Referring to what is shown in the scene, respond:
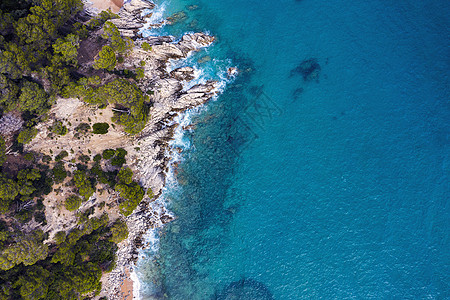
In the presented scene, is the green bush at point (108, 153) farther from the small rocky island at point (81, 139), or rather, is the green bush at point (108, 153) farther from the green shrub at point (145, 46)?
the green shrub at point (145, 46)

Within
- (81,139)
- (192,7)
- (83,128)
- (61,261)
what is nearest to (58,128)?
(83,128)

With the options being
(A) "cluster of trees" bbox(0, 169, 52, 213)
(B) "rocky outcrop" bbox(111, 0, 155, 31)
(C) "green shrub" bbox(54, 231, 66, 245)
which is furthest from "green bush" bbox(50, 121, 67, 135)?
(B) "rocky outcrop" bbox(111, 0, 155, 31)

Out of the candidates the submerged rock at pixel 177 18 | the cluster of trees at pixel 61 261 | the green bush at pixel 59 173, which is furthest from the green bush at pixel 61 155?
the submerged rock at pixel 177 18

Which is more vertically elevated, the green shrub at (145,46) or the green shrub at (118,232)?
the green shrub at (145,46)

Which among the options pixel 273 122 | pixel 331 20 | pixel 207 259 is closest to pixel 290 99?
pixel 273 122

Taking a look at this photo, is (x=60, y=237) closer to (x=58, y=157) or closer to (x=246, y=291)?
(x=58, y=157)

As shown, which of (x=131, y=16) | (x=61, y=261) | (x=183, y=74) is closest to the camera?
(x=61, y=261)

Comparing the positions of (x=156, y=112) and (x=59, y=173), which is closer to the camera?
(x=59, y=173)
